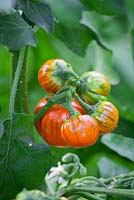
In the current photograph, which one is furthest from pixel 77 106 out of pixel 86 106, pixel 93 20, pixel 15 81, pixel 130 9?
pixel 130 9

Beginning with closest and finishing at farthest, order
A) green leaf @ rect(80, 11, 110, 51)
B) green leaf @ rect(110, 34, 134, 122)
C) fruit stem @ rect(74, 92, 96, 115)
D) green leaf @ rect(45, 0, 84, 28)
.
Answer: fruit stem @ rect(74, 92, 96, 115) < green leaf @ rect(45, 0, 84, 28) < green leaf @ rect(80, 11, 110, 51) < green leaf @ rect(110, 34, 134, 122)

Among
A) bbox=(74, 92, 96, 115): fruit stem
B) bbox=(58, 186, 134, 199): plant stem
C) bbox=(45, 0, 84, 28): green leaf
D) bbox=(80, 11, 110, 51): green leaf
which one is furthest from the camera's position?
bbox=(80, 11, 110, 51): green leaf

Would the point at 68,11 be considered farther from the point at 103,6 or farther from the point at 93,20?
the point at 103,6

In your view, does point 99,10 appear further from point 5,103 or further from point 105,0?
point 5,103

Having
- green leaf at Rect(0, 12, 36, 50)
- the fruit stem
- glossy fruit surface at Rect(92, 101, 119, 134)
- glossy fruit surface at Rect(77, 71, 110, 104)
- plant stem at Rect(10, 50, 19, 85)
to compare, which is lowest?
glossy fruit surface at Rect(92, 101, 119, 134)

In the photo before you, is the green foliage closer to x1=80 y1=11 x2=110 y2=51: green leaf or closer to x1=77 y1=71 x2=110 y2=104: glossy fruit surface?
x1=80 y1=11 x2=110 y2=51: green leaf

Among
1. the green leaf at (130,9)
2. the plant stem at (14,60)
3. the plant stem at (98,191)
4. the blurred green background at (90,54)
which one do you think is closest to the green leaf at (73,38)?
the blurred green background at (90,54)

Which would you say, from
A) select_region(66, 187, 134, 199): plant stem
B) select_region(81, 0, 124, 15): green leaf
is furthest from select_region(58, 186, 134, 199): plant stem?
select_region(81, 0, 124, 15): green leaf

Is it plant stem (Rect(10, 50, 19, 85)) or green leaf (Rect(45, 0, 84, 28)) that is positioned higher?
green leaf (Rect(45, 0, 84, 28))
